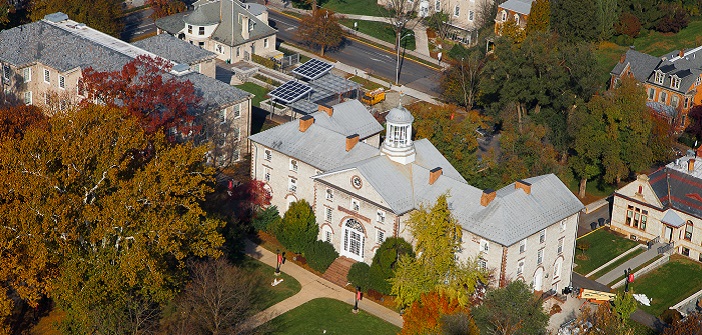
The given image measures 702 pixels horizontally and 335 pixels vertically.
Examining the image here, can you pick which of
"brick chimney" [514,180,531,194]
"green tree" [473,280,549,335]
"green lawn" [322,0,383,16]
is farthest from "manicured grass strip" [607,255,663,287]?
"green lawn" [322,0,383,16]

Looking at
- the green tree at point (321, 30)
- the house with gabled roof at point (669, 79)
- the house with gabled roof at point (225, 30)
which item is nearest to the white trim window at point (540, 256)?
the house with gabled roof at point (669, 79)

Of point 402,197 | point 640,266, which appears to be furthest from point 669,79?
point 402,197

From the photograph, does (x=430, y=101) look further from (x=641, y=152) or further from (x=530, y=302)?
(x=530, y=302)

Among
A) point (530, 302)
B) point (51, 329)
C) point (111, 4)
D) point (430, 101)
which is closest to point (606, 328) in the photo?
point (530, 302)

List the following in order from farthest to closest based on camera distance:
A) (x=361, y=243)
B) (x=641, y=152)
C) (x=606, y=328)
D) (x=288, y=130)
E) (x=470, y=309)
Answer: (x=641, y=152), (x=288, y=130), (x=361, y=243), (x=470, y=309), (x=606, y=328)

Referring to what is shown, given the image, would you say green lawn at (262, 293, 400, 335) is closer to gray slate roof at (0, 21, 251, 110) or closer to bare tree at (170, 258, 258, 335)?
bare tree at (170, 258, 258, 335)
